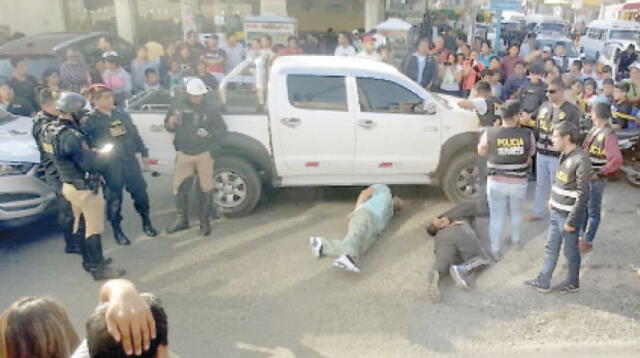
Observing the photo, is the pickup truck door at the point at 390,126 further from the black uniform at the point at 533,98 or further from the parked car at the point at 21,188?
the parked car at the point at 21,188

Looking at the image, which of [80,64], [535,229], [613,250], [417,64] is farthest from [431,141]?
[80,64]

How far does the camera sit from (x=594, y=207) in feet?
17.0

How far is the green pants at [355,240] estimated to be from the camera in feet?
17.1

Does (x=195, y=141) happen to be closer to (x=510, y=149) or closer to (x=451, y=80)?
(x=510, y=149)

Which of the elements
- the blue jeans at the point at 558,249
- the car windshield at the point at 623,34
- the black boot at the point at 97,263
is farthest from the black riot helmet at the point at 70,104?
the car windshield at the point at 623,34

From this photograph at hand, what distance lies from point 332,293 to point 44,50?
7.97 metres

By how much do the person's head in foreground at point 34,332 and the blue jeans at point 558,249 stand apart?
3884mm

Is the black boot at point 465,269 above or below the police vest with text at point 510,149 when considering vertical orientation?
below

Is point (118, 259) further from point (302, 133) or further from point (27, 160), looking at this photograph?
point (302, 133)

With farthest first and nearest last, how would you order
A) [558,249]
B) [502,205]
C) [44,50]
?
1. [44,50]
2. [502,205]
3. [558,249]

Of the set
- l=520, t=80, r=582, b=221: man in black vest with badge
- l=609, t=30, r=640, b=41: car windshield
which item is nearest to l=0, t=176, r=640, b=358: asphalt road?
l=520, t=80, r=582, b=221: man in black vest with badge

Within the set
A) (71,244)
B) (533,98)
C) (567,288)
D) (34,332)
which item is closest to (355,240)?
(567,288)

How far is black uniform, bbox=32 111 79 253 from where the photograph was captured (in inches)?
Result: 192

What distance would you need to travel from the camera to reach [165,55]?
10.8 meters
